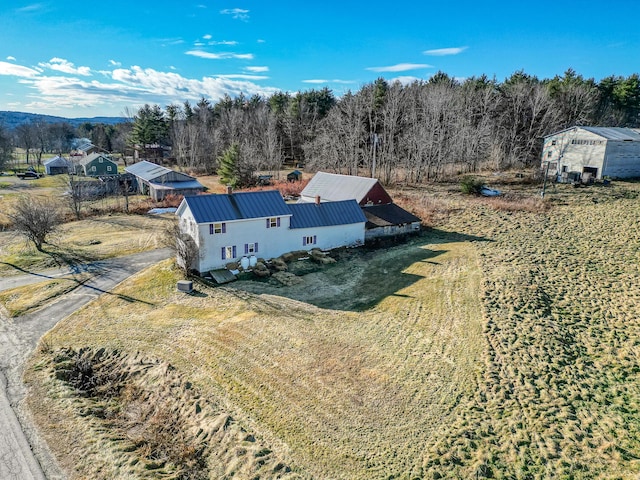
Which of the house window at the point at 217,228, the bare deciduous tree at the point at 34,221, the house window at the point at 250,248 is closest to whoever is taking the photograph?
the house window at the point at 217,228

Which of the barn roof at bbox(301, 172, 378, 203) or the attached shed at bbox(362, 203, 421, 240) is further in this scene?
the barn roof at bbox(301, 172, 378, 203)

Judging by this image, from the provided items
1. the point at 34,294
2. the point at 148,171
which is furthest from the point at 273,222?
the point at 148,171

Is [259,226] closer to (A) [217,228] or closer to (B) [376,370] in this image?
(A) [217,228]

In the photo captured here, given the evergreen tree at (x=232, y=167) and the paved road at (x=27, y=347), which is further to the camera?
the evergreen tree at (x=232, y=167)

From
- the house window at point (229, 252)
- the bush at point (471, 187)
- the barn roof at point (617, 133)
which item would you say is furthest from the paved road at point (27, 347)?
the barn roof at point (617, 133)

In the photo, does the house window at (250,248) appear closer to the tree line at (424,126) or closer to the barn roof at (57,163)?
the tree line at (424,126)

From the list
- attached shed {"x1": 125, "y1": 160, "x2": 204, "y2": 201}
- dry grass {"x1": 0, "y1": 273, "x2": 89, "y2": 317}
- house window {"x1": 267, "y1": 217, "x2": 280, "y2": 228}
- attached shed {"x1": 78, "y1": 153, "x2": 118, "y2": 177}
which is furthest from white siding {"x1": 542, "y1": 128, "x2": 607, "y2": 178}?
attached shed {"x1": 78, "y1": 153, "x2": 118, "y2": 177}

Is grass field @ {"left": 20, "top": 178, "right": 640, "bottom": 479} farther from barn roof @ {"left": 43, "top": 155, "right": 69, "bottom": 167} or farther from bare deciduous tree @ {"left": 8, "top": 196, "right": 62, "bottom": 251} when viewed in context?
barn roof @ {"left": 43, "top": 155, "right": 69, "bottom": 167}
